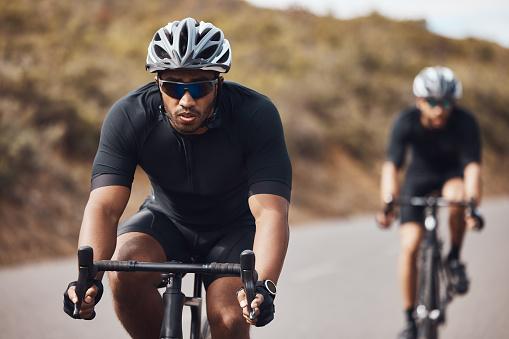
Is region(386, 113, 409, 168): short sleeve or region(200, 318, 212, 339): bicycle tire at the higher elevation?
region(386, 113, 409, 168): short sleeve

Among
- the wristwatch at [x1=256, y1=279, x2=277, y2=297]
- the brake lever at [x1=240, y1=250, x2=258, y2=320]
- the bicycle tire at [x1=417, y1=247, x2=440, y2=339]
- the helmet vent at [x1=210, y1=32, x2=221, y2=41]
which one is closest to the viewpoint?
the brake lever at [x1=240, y1=250, x2=258, y2=320]

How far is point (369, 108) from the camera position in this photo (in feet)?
132

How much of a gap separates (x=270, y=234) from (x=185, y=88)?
69cm

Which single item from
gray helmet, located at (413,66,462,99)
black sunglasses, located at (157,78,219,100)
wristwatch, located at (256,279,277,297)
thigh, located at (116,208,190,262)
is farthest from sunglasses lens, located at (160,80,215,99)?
gray helmet, located at (413,66,462,99)

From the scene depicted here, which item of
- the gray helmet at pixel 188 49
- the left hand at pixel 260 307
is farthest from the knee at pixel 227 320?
the gray helmet at pixel 188 49

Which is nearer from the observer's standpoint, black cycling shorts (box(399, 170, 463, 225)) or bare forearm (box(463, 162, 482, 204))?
bare forearm (box(463, 162, 482, 204))

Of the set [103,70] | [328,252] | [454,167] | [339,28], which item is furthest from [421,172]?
[339,28]

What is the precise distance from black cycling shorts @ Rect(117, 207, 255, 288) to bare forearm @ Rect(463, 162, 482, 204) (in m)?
3.46

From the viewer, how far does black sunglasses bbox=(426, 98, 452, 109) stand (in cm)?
773

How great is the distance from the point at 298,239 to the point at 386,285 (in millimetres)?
5710

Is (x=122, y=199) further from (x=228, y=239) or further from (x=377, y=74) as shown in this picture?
(x=377, y=74)

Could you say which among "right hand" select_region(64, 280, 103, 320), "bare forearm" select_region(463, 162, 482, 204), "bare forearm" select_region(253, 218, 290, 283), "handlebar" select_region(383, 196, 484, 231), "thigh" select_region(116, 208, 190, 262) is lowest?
"right hand" select_region(64, 280, 103, 320)

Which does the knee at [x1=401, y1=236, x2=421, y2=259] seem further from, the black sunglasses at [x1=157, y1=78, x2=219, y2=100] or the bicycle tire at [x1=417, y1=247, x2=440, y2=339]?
the black sunglasses at [x1=157, y1=78, x2=219, y2=100]

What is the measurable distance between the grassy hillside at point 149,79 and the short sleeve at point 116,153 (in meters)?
10.1
